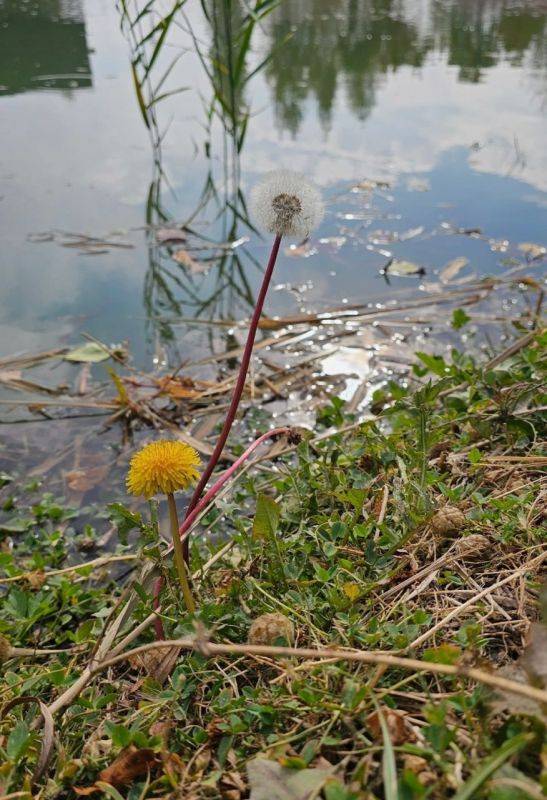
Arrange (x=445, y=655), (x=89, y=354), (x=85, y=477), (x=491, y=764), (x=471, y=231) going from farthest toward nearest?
(x=471, y=231), (x=89, y=354), (x=85, y=477), (x=445, y=655), (x=491, y=764)

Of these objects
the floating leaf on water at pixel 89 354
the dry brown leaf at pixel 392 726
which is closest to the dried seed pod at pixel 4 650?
the dry brown leaf at pixel 392 726

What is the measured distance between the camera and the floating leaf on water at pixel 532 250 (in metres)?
4.21

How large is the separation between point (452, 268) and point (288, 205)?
9.28 feet

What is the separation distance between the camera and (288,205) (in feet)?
5.03

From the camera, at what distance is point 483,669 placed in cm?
99

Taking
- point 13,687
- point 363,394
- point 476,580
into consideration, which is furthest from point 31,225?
point 476,580

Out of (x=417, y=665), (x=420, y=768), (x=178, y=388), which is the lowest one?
(x=178, y=388)

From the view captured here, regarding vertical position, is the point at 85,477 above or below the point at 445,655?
below

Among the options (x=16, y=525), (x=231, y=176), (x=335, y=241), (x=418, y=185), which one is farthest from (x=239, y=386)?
(x=418, y=185)

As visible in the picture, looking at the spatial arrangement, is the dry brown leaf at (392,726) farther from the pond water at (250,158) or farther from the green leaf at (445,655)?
the pond water at (250,158)

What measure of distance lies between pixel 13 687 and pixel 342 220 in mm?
3767

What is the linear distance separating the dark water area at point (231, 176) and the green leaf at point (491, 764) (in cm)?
234

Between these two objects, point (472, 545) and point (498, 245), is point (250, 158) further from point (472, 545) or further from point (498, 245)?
point (472, 545)

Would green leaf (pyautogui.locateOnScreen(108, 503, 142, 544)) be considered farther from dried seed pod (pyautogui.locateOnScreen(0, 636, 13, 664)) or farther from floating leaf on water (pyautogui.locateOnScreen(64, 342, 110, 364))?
floating leaf on water (pyautogui.locateOnScreen(64, 342, 110, 364))
